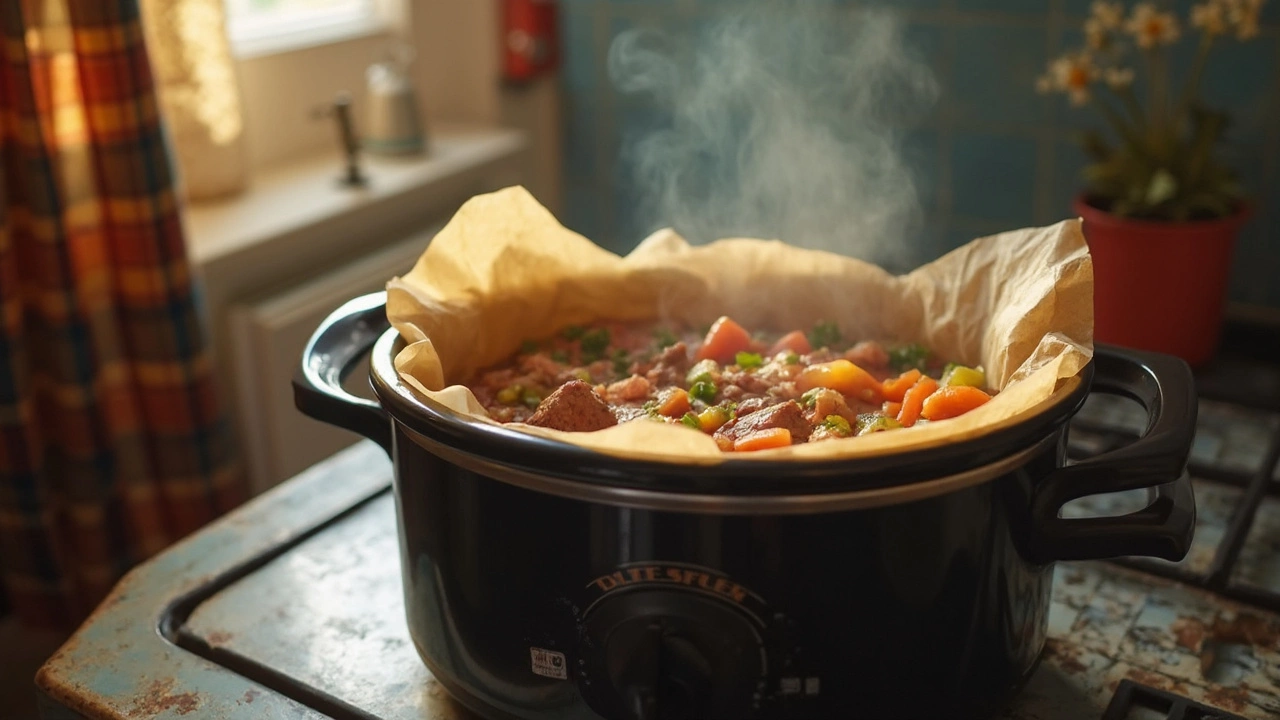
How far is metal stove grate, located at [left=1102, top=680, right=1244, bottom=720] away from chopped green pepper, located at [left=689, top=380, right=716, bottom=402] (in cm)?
40

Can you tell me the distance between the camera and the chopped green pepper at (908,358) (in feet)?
3.66

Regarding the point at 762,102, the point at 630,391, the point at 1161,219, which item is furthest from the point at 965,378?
the point at 762,102

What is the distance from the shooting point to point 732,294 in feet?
4.05

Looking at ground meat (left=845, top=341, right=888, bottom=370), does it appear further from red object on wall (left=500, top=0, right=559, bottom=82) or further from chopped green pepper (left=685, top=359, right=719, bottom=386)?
red object on wall (left=500, top=0, right=559, bottom=82)

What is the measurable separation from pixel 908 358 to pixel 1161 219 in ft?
2.65

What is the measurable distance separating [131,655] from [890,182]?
1733mm

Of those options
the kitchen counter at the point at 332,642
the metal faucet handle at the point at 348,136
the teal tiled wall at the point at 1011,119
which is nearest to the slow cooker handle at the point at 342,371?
the kitchen counter at the point at 332,642

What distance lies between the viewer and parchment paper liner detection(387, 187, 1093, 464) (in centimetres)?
92

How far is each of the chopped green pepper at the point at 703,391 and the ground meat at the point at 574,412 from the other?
0.11 meters

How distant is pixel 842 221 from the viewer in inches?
59.2

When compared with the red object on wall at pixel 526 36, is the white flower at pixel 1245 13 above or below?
above

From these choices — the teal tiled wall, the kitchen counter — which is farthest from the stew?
the teal tiled wall

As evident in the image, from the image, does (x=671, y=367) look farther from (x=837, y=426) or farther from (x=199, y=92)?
(x=199, y=92)

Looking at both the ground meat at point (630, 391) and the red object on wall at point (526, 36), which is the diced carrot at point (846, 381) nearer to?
the ground meat at point (630, 391)
